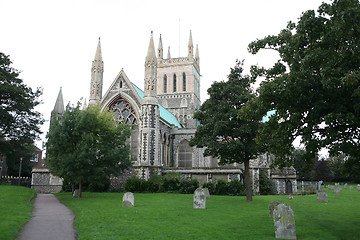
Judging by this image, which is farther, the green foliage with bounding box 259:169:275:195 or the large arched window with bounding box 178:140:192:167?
the large arched window with bounding box 178:140:192:167

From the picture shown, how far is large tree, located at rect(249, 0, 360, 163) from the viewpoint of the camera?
9500mm

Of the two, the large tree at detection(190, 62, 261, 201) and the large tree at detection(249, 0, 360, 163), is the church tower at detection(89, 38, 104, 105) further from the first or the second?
the large tree at detection(249, 0, 360, 163)

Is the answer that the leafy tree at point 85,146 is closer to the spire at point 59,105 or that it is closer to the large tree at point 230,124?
the large tree at point 230,124

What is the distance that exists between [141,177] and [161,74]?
3028 cm

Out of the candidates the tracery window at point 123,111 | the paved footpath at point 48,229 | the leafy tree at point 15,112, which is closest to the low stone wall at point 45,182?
the leafy tree at point 15,112

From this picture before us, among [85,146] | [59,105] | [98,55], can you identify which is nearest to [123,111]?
[98,55]

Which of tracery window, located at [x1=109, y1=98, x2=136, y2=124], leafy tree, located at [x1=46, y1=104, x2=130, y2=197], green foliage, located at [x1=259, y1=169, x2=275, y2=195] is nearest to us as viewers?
leafy tree, located at [x1=46, y1=104, x2=130, y2=197]

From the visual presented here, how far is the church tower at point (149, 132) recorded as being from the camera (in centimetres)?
3312

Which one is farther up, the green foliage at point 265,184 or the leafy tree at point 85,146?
the leafy tree at point 85,146

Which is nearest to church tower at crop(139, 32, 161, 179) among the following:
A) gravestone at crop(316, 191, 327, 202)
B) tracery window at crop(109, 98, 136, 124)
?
tracery window at crop(109, 98, 136, 124)

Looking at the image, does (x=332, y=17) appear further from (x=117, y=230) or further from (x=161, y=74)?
(x=161, y=74)

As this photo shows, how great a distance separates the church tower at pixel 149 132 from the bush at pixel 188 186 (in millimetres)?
3523

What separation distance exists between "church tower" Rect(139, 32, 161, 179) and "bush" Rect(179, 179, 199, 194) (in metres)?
3.52

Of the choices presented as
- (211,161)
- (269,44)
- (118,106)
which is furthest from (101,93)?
(269,44)
